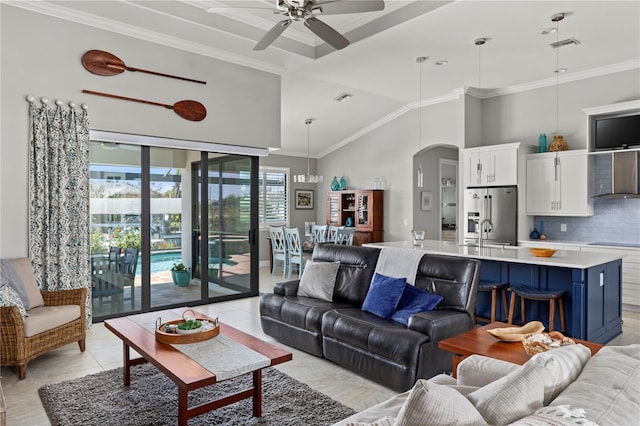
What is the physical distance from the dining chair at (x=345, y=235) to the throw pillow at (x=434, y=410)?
695cm

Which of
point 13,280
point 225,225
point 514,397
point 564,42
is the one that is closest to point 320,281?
point 225,225

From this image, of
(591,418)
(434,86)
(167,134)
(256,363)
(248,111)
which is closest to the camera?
(591,418)

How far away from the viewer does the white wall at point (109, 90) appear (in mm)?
4031

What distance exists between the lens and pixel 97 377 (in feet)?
10.7

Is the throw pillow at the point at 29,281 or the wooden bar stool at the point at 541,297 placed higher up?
the throw pillow at the point at 29,281

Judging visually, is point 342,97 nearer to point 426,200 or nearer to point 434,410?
point 426,200

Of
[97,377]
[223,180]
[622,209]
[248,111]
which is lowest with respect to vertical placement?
[97,377]

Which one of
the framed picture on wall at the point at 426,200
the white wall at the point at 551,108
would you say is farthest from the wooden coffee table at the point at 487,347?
the framed picture on wall at the point at 426,200

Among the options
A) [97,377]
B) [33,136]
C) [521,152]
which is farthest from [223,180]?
[521,152]

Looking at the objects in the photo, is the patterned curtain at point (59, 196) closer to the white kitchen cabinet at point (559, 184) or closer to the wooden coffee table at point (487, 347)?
the wooden coffee table at point (487, 347)

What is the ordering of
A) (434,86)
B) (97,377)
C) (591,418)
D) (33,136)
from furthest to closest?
(434,86)
(33,136)
(97,377)
(591,418)

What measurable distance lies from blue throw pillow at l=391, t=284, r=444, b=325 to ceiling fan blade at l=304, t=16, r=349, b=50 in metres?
2.20

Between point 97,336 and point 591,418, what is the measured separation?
4396 millimetres

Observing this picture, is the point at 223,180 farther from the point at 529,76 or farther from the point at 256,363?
the point at 529,76
